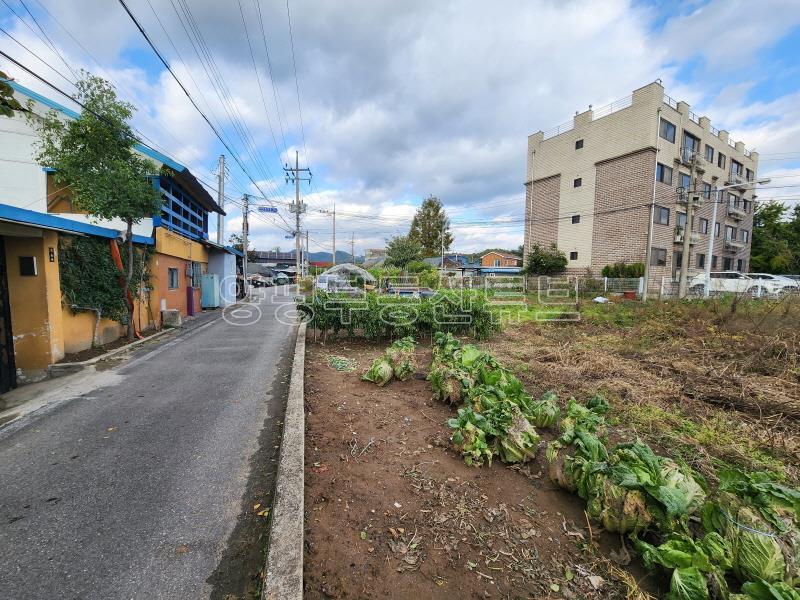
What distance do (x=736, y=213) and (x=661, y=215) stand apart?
17150 mm

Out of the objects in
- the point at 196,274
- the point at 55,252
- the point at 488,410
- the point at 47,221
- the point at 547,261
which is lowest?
the point at 488,410

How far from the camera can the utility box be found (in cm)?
1595

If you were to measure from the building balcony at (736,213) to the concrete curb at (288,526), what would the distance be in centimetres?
4337

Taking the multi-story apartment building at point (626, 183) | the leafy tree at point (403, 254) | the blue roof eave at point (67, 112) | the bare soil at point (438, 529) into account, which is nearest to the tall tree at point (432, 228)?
the leafy tree at point (403, 254)

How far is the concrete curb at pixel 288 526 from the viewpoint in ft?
5.87

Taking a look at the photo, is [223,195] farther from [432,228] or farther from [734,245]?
[734,245]

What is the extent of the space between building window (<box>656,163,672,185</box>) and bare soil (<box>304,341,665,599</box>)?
2608 cm

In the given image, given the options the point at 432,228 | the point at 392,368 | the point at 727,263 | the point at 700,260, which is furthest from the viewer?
the point at 432,228

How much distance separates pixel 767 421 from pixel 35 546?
7.07 metres

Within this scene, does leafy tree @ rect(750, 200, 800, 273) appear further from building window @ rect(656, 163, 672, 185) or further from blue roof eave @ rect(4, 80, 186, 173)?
blue roof eave @ rect(4, 80, 186, 173)

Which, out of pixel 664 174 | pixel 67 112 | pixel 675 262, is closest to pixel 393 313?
pixel 67 112

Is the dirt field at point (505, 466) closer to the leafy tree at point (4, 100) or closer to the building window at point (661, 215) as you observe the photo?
the leafy tree at point (4, 100)

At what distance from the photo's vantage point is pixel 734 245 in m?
32.3

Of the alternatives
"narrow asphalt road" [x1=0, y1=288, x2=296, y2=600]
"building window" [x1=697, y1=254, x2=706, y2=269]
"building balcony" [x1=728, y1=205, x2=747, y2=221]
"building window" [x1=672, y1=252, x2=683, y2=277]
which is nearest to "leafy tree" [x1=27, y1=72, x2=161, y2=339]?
"narrow asphalt road" [x1=0, y1=288, x2=296, y2=600]
